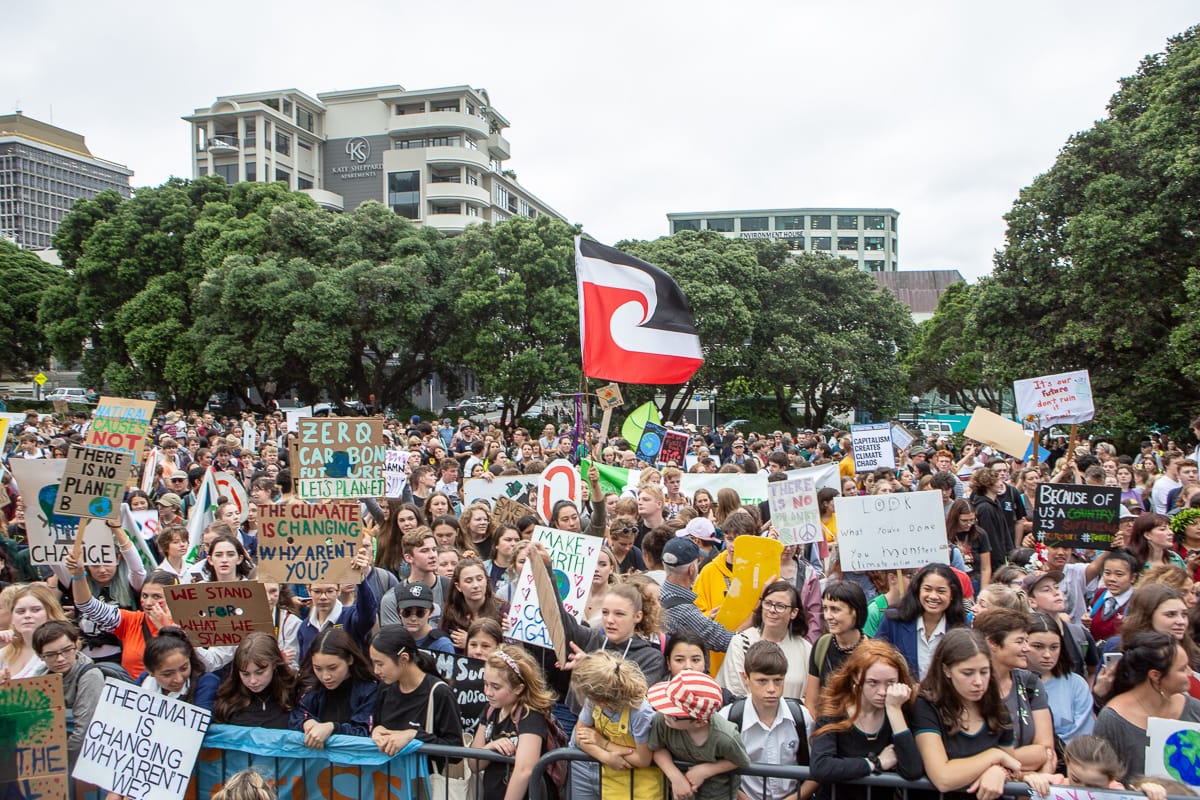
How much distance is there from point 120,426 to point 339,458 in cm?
401

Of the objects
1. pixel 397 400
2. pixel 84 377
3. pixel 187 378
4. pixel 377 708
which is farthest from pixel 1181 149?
pixel 84 377

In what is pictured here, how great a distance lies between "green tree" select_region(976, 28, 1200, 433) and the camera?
21.0m

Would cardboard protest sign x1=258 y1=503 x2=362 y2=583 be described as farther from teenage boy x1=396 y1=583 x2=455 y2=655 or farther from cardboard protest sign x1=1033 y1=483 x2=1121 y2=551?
cardboard protest sign x1=1033 y1=483 x2=1121 y2=551

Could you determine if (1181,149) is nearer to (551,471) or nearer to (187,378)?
(551,471)

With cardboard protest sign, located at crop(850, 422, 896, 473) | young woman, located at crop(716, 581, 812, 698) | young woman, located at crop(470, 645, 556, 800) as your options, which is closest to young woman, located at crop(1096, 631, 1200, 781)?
young woman, located at crop(716, 581, 812, 698)

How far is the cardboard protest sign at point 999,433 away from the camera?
11664 millimetres

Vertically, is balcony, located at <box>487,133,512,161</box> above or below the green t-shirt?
above

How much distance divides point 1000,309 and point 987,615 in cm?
2288

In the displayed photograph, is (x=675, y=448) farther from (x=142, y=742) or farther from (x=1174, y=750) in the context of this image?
(x=1174, y=750)

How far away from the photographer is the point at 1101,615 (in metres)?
5.92

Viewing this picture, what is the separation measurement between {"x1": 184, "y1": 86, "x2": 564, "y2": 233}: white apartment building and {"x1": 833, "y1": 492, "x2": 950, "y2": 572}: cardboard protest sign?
59.3 metres

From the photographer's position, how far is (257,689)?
461 cm

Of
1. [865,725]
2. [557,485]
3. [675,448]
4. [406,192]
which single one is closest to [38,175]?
[406,192]

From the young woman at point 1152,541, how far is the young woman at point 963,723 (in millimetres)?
3540
